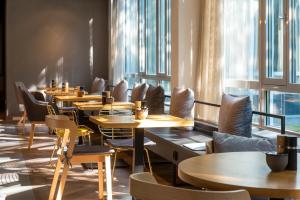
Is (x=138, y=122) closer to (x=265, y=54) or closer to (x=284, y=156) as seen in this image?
(x=265, y=54)

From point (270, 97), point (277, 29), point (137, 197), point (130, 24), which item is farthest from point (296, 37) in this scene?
point (130, 24)

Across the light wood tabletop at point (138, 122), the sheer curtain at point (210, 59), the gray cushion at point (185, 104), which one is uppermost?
the sheer curtain at point (210, 59)

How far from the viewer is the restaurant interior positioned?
264 centimetres

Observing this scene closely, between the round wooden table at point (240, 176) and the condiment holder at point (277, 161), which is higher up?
the condiment holder at point (277, 161)

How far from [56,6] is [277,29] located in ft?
27.1

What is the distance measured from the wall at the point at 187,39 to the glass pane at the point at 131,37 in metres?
3.98

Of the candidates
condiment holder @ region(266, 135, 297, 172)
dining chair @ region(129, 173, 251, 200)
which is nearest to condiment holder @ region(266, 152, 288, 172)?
condiment holder @ region(266, 135, 297, 172)

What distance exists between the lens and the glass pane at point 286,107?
17.5 feet

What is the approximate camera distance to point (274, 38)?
571 centimetres

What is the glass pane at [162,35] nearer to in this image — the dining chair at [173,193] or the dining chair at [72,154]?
the dining chair at [72,154]

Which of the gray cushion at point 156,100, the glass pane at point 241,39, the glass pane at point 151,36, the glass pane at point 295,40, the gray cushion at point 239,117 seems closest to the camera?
the gray cushion at point 239,117

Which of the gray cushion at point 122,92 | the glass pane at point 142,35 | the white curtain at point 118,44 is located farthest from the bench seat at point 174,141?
the white curtain at point 118,44

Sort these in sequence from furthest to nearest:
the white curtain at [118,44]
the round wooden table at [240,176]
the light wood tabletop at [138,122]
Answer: the white curtain at [118,44]
the light wood tabletop at [138,122]
the round wooden table at [240,176]

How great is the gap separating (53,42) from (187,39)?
6255mm
